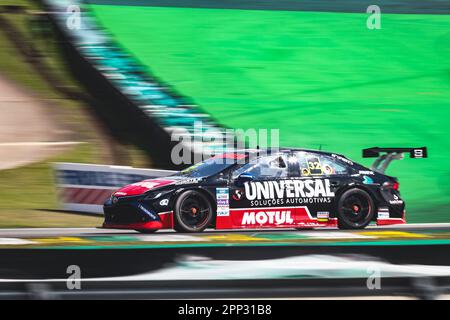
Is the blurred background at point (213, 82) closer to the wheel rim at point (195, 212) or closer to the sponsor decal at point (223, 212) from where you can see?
the wheel rim at point (195, 212)

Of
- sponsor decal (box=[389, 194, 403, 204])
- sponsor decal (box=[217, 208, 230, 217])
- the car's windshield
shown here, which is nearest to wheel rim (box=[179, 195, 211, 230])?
sponsor decal (box=[217, 208, 230, 217])

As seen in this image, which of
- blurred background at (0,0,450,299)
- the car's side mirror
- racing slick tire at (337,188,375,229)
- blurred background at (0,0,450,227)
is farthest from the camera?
blurred background at (0,0,450,227)

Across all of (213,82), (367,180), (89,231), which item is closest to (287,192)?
(367,180)

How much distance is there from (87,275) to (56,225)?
1771 mm

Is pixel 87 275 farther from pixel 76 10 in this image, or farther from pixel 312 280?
pixel 76 10

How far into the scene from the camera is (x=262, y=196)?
947 centimetres

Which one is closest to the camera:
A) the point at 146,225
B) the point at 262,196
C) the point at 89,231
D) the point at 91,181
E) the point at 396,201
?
the point at 146,225

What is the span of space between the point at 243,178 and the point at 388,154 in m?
2.32

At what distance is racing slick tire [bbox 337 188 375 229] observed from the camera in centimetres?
978

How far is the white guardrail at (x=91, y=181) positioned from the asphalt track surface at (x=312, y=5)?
2.89 m

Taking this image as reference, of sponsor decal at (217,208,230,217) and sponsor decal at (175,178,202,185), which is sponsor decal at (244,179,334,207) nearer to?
sponsor decal at (217,208,230,217)

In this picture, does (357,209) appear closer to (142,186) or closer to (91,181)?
(142,186)

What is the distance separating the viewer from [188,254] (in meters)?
8.81

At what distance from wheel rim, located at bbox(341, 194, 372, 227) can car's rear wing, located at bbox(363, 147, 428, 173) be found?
2.30 feet
